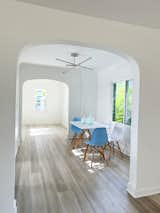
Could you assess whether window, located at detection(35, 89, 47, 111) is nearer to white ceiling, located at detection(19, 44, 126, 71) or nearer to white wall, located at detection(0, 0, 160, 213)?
white ceiling, located at detection(19, 44, 126, 71)

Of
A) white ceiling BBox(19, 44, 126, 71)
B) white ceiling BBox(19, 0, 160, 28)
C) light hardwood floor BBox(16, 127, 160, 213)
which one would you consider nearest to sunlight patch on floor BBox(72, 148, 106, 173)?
light hardwood floor BBox(16, 127, 160, 213)

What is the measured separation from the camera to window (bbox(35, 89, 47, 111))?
9.63m

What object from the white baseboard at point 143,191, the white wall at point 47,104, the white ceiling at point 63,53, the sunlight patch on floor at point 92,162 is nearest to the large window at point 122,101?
the white ceiling at point 63,53

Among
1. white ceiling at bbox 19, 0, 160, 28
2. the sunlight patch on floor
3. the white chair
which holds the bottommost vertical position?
the sunlight patch on floor

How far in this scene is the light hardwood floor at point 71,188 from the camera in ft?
7.39

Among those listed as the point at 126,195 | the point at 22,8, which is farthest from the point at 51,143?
the point at 22,8

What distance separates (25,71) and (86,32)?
369 centimetres

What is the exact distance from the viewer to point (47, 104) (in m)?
9.71

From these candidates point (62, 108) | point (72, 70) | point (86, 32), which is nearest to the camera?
point (86, 32)

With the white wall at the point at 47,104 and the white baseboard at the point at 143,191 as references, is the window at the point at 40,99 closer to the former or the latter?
the white wall at the point at 47,104

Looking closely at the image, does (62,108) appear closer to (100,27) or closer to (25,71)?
(25,71)

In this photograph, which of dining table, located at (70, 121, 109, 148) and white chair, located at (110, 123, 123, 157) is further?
white chair, located at (110, 123, 123, 157)

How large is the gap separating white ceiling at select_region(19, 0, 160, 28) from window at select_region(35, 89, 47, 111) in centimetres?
785

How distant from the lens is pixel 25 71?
5.38 metres
